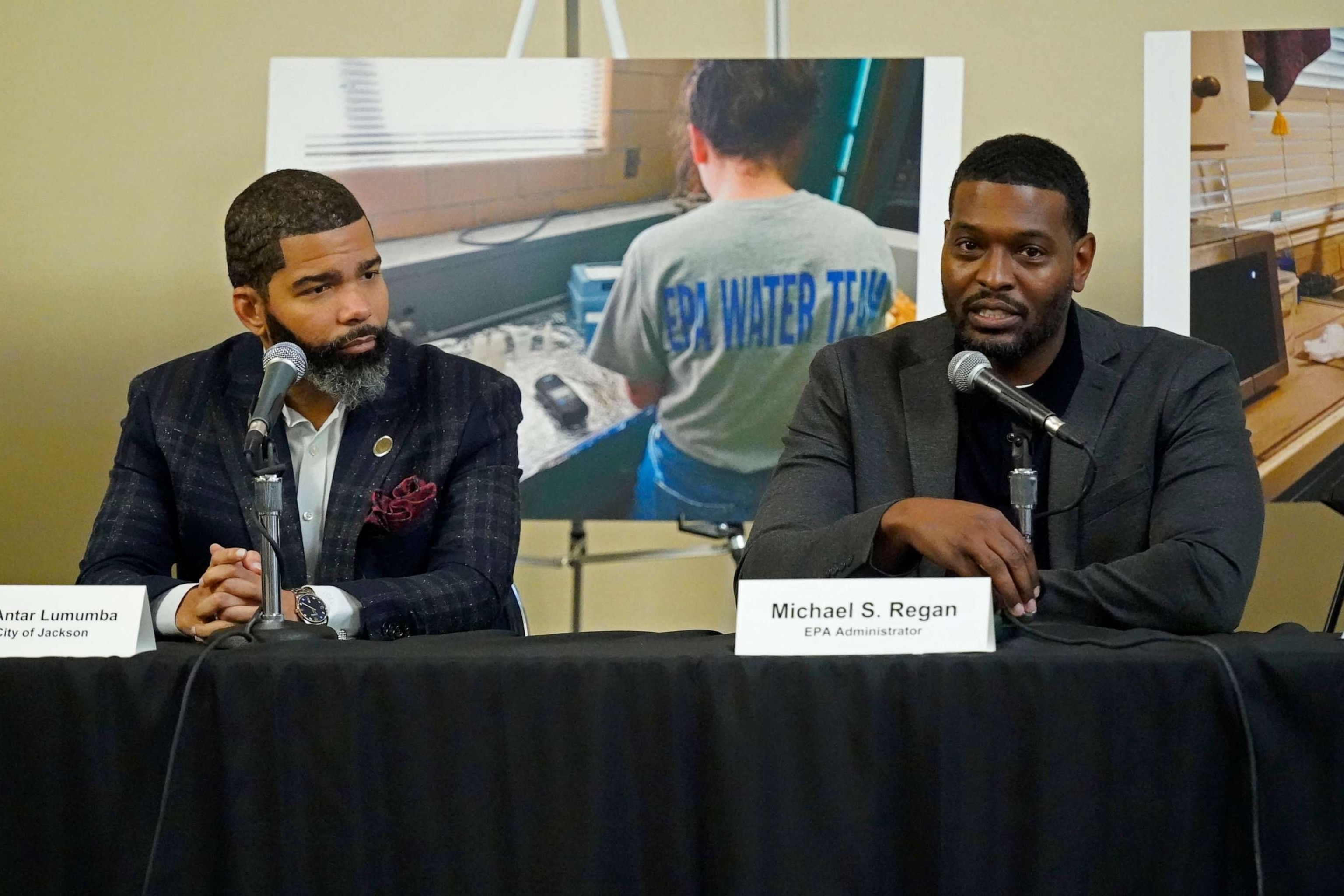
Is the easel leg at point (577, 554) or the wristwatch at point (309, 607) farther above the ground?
the wristwatch at point (309, 607)

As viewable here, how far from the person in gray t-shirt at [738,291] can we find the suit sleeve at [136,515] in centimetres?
125

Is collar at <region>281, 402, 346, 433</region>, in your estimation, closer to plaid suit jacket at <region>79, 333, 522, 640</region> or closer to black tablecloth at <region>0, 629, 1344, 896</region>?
plaid suit jacket at <region>79, 333, 522, 640</region>

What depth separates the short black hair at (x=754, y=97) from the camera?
3311mm

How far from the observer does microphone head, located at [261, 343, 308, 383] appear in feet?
5.85

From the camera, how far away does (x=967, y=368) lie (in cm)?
173

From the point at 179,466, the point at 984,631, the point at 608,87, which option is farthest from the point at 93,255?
the point at 984,631

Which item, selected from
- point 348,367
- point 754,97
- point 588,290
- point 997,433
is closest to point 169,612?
point 348,367

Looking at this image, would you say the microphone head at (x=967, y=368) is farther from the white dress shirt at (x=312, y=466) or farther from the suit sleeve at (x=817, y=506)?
the white dress shirt at (x=312, y=466)

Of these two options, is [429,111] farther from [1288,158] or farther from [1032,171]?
[1288,158]

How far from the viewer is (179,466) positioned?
231cm

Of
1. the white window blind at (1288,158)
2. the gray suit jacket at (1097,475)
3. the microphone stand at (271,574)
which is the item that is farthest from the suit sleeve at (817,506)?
the white window blind at (1288,158)

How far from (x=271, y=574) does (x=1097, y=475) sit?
1185 mm

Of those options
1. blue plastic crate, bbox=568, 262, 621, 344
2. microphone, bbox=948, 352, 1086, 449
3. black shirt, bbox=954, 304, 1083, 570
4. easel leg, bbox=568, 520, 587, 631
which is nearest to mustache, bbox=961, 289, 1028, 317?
black shirt, bbox=954, 304, 1083, 570

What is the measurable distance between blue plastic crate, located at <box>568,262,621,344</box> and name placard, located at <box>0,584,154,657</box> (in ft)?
6.18
